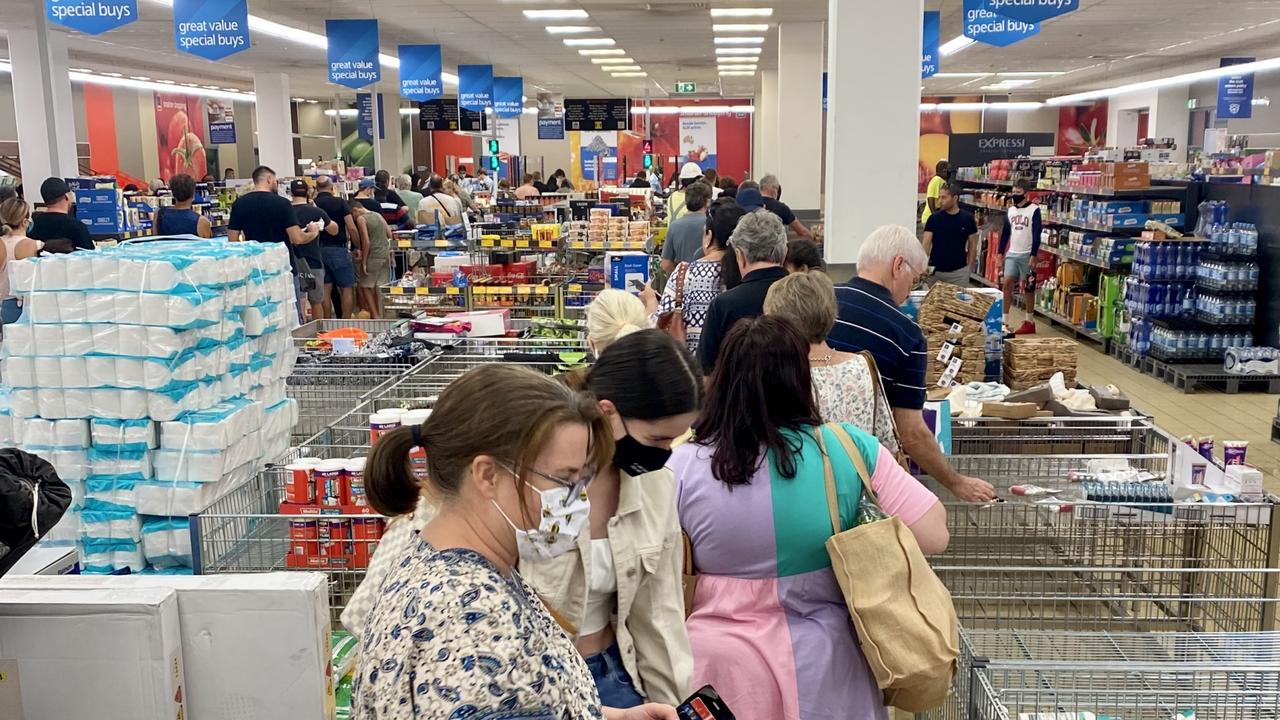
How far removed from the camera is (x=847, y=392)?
3.54 m

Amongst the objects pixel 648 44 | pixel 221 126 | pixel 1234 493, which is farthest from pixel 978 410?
pixel 221 126

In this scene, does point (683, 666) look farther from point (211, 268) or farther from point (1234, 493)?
point (1234, 493)

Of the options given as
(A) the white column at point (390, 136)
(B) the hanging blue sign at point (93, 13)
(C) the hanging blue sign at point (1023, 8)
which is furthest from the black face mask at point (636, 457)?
(A) the white column at point (390, 136)

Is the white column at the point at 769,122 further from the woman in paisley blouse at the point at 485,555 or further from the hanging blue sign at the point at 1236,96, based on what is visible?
the woman in paisley blouse at the point at 485,555

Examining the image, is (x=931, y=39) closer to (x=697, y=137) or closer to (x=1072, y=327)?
(x=1072, y=327)

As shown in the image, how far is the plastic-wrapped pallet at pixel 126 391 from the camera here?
12.5 feet

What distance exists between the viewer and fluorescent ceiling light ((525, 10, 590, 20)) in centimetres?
1500

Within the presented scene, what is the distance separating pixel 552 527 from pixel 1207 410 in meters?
9.27

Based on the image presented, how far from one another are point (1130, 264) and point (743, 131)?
3015 centimetres

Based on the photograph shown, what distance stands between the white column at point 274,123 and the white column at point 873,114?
18.7 meters

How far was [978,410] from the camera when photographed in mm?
5531

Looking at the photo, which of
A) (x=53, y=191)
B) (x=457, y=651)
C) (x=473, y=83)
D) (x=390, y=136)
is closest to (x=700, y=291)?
(x=457, y=651)

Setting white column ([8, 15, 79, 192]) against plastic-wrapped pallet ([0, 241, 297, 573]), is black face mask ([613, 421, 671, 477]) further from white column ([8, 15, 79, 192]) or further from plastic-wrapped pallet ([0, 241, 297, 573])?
white column ([8, 15, 79, 192])

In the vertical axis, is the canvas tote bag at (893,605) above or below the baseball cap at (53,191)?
below
